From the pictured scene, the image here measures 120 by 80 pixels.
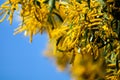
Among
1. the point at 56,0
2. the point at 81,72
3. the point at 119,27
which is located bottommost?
the point at 81,72

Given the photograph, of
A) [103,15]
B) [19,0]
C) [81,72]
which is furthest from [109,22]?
[81,72]

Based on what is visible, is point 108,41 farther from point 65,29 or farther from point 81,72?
point 81,72

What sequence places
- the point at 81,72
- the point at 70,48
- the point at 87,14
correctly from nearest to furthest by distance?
the point at 87,14
the point at 70,48
the point at 81,72

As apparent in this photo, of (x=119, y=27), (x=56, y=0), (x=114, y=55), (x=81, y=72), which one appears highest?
(x=56, y=0)

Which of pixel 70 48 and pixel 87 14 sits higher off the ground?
pixel 87 14

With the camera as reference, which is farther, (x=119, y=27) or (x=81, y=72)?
(x=81, y=72)

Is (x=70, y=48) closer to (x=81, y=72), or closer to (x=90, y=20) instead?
(x=90, y=20)

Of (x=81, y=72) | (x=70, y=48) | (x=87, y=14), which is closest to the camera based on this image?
(x=87, y=14)

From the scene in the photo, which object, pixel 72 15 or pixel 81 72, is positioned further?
pixel 81 72

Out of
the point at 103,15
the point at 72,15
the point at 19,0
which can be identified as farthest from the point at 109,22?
the point at 19,0
